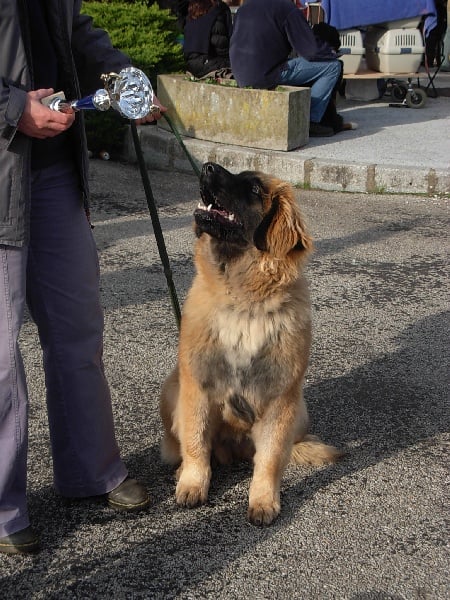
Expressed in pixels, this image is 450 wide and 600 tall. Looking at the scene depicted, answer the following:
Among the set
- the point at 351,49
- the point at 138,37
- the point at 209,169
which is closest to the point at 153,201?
the point at 209,169

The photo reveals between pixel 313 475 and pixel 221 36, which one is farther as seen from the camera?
pixel 221 36

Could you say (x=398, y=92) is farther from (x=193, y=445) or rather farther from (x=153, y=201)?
(x=193, y=445)

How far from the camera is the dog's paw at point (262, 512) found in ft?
10.5

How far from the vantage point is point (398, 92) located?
485 inches

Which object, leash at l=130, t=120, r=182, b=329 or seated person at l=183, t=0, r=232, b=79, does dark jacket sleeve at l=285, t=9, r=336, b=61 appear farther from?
leash at l=130, t=120, r=182, b=329

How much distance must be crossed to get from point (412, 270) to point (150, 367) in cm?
264

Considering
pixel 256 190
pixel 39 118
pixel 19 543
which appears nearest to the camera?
pixel 39 118

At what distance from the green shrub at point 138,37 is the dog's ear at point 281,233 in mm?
6783

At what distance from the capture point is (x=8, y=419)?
9.28 ft

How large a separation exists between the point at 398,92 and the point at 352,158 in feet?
14.1

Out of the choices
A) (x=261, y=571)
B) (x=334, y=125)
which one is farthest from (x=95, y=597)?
(x=334, y=125)

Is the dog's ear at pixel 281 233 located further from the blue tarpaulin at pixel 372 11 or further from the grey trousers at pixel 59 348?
the blue tarpaulin at pixel 372 11

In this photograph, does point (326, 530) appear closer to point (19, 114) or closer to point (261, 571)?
point (261, 571)

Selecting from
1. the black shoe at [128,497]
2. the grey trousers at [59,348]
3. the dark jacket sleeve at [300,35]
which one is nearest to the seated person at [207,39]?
the dark jacket sleeve at [300,35]
